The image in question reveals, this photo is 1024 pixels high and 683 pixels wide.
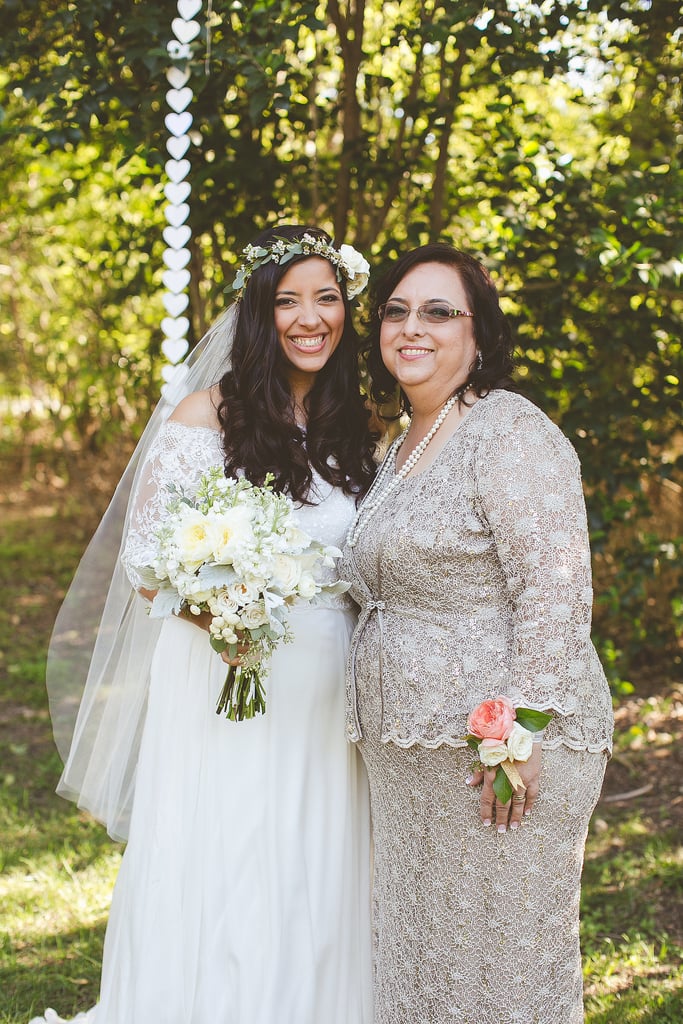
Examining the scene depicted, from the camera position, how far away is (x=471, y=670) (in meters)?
2.34

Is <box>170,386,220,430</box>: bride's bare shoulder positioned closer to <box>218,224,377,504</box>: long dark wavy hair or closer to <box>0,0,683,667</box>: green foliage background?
<box>218,224,377,504</box>: long dark wavy hair

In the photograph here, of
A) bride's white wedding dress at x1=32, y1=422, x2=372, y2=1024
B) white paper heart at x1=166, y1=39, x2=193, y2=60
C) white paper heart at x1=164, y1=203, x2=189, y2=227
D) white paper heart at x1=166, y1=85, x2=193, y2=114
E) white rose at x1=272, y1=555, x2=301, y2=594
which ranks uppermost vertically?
white paper heart at x1=166, y1=39, x2=193, y2=60

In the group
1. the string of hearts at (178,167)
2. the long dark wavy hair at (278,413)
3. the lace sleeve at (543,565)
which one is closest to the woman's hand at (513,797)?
the lace sleeve at (543,565)

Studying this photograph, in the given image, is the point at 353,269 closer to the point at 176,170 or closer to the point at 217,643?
the point at 176,170

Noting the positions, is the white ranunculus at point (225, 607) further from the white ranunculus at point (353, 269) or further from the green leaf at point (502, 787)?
the white ranunculus at point (353, 269)

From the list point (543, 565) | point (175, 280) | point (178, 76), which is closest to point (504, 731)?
point (543, 565)

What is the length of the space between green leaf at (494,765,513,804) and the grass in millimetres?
1367

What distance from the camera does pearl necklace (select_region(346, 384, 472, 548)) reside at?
2.58m

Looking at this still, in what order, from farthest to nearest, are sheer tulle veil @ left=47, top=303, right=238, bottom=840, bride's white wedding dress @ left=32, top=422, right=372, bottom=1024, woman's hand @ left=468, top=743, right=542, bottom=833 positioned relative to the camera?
sheer tulle veil @ left=47, top=303, right=238, bottom=840 → bride's white wedding dress @ left=32, top=422, right=372, bottom=1024 → woman's hand @ left=468, top=743, right=542, bottom=833

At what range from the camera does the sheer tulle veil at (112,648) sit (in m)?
3.12

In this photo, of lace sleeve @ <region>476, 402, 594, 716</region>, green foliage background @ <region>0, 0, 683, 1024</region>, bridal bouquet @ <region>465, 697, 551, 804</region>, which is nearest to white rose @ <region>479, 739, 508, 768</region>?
bridal bouquet @ <region>465, 697, 551, 804</region>

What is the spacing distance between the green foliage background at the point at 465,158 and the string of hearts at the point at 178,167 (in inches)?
2.7

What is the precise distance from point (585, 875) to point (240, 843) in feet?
6.46

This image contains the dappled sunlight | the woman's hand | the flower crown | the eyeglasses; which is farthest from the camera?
the dappled sunlight
